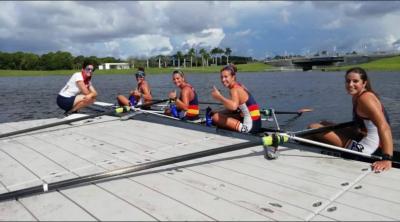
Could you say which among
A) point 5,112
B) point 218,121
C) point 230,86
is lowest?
point 5,112

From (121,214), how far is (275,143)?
2818 millimetres

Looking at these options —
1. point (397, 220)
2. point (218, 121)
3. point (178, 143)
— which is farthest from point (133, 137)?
point (397, 220)

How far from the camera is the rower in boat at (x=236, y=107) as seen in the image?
7.88 m

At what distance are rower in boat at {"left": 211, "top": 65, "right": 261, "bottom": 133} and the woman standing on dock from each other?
14.2 feet

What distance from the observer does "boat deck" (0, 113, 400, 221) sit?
166 inches

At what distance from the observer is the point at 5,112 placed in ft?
82.3

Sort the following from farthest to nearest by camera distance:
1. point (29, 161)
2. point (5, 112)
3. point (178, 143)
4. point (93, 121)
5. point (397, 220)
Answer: point (5, 112) < point (93, 121) < point (178, 143) < point (29, 161) < point (397, 220)

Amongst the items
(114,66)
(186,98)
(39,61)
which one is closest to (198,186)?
(186,98)

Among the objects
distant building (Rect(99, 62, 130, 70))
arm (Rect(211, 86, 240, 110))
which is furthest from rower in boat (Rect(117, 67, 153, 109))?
distant building (Rect(99, 62, 130, 70))

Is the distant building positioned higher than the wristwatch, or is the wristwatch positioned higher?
the distant building

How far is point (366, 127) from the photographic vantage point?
6.06 m

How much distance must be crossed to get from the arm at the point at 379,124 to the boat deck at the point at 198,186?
0.56ft

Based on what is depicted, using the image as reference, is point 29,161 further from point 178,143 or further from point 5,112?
point 5,112

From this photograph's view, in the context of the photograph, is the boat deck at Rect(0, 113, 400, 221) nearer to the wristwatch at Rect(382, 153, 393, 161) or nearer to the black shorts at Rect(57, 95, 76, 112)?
the wristwatch at Rect(382, 153, 393, 161)
